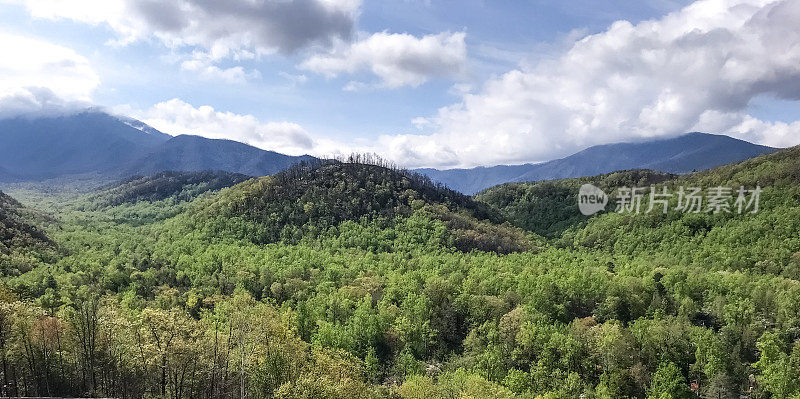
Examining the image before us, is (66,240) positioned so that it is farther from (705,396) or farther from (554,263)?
(705,396)

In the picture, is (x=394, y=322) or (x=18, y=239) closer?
(x=394, y=322)

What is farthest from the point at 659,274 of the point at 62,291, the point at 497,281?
the point at 62,291

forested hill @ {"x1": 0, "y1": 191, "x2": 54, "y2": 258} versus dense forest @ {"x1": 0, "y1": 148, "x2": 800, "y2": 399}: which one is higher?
forested hill @ {"x1": 0, "y1": 191, "x2": 54, "y2": 258}

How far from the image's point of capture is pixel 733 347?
90750 millimetres

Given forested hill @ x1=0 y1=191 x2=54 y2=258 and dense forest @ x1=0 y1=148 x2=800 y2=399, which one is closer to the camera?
dense forest @ x1=0 y1=148 x2=800 y2=399

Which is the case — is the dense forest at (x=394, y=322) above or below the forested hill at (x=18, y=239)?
below

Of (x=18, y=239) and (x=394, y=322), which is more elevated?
(x=18, y=239)

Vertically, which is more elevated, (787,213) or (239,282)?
(787,213)

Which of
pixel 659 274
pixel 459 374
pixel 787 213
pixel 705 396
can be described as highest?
pixel 787 213

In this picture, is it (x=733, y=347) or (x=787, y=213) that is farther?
(x=787, y=213)

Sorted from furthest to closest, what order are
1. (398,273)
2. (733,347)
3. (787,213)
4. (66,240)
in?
(66,240) < (787,213) < (398,273) < (733,347)

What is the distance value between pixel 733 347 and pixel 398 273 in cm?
8681

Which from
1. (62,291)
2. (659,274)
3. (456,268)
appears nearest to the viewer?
(62,291)

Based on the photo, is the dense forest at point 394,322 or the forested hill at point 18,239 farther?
the forested hill at point 18,239
